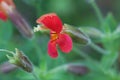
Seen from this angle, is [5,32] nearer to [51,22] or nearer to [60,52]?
[60,52]

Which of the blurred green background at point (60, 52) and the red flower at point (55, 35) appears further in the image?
the blurred green background at point (60, 52)

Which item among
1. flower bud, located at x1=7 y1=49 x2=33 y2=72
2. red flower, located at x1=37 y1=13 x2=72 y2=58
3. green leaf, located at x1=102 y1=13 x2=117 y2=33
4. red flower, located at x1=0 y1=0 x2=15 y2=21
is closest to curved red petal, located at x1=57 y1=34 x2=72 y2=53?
red flower, located at x1=37 y1=13 x2=72 y2=58

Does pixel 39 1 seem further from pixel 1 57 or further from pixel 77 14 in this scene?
pixel 77 14

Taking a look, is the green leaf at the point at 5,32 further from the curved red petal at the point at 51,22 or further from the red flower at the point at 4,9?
the curved red petal at the point at 51,22

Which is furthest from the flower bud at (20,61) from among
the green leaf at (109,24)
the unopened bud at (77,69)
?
the green leaf at (109,24)

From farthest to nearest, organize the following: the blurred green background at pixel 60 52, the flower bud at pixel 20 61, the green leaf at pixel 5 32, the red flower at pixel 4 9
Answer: the green leaf at pixel 5 32
the blurred green background at pixel 60 52
the red flower at pixel 4 9
the flower bud at pixel 20 61

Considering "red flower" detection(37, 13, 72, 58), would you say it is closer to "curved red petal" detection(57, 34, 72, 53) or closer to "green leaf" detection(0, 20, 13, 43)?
"curved red petal" detection(57, 34, 72, 53)

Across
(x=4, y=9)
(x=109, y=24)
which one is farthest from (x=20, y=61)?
(x=109, y=24)
